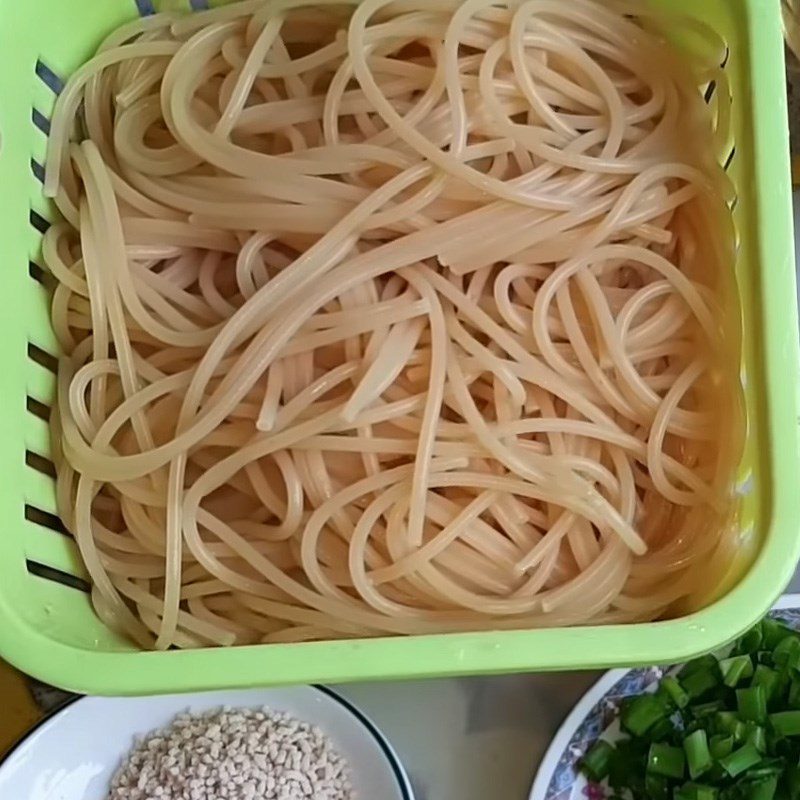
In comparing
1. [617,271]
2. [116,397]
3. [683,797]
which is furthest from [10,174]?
[683,797]

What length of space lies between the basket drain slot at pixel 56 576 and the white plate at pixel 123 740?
0.52 feet

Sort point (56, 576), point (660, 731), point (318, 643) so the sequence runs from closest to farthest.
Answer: point (318, 643) < point (56, 576) < point (660, 731)

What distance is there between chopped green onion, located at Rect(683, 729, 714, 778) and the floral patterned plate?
0.19 feet

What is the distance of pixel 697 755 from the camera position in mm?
884

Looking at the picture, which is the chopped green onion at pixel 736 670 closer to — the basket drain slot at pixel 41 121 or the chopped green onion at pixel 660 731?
the chopped green onion at pixel 660 731

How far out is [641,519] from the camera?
0.81 meters

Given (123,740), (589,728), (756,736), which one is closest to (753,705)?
(756,736)

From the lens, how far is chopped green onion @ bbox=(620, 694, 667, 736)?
2.99ft

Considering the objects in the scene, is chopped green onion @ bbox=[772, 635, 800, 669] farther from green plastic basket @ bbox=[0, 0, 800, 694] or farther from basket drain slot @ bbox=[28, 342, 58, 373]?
basket drain slot @ bbox=[28, 342, 58, 373]

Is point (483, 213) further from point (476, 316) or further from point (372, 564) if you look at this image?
point (372, 564)

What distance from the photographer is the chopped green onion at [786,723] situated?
2.97 feet

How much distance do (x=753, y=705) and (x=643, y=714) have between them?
88 millimetres

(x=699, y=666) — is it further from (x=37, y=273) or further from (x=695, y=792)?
(x=37, y=273)

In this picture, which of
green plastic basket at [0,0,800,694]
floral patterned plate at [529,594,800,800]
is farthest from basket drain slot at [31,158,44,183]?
floral patterned plate at [529,594,800,800]
